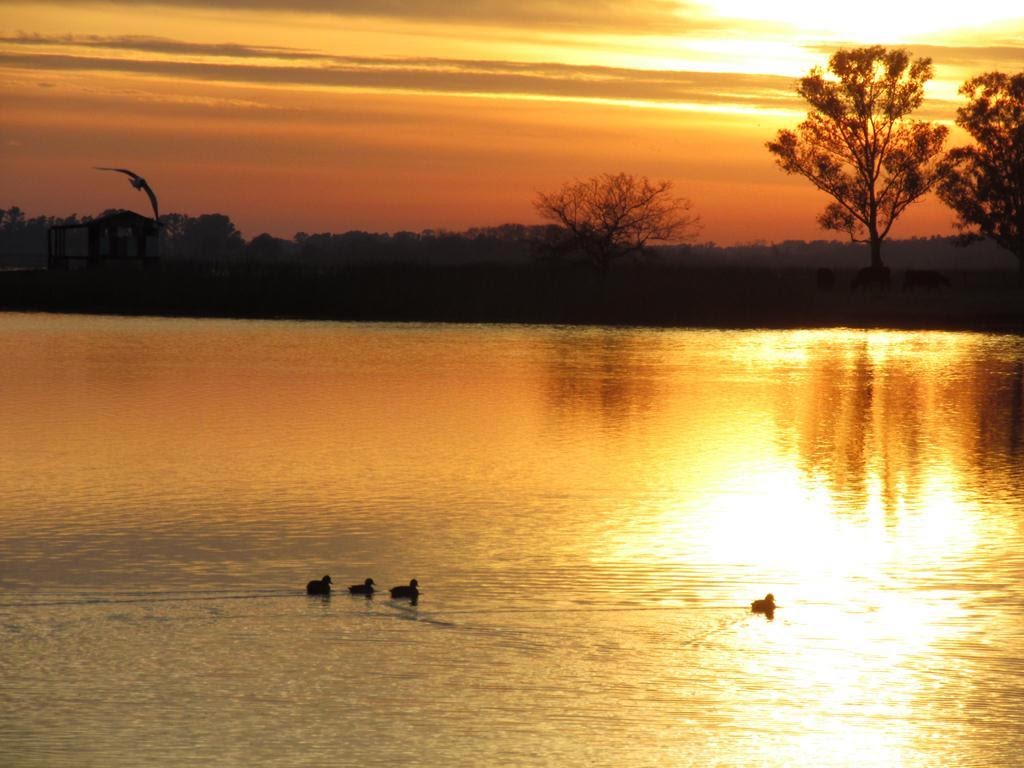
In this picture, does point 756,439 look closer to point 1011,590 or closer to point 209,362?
point 1011,590

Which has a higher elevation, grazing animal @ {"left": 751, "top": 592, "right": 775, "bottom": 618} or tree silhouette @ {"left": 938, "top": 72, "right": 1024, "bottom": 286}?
tree silhouette @ {"left": 938, "top": 72, "right": 1024, "bottom": 286}

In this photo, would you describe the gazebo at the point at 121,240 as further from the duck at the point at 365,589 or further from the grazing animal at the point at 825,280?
the duck at the point at 365,589

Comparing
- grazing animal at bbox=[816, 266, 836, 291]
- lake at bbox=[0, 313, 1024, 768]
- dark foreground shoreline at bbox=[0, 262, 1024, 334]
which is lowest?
lake at bbox=[0, 313, 1024, 768]

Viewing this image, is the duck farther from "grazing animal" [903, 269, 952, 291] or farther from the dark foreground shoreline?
"grazing animal" [903, 269, 952, 291]

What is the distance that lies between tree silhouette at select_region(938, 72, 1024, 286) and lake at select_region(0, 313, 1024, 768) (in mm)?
55270

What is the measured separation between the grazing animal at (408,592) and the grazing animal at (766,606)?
8.29 feet

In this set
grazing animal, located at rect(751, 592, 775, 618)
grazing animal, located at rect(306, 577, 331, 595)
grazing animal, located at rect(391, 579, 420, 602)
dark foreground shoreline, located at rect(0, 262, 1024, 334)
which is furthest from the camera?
dark foreground shoreline, located at rect(0, 262, 1024, 334)

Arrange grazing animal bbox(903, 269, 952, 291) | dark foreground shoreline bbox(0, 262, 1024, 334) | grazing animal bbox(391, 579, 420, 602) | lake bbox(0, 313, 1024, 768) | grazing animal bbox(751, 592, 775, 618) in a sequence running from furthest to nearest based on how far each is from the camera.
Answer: grazing animal bbox(903, 269, 952, 291), dark foreground shoreline bbox(0, 262, 1024, 334), grazing animal bbox(391, 579, 420, 602), grazing animal bbox(751, 592, 775, 618), lake bbox(0, 313, 1024, 768)

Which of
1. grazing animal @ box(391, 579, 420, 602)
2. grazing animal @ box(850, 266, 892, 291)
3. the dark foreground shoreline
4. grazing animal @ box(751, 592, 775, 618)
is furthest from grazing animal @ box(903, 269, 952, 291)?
grazing animal @ box(391, 579, 420, 602)

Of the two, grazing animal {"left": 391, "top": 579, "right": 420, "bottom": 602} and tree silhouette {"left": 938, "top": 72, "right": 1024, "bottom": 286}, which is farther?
tree silhouette {"left": 938, "top": 72, "right": 1024, "bottom": 286}

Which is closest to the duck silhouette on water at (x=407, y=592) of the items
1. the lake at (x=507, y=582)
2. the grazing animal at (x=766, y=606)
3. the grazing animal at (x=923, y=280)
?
the lake at (x=507, y=582)

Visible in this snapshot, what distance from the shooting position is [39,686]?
938cm

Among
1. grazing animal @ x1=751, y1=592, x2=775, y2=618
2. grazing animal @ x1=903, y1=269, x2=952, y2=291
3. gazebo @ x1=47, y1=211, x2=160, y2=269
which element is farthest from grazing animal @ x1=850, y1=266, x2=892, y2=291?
grazing animal @ x1=751, y1=592, x2=775, y2=618

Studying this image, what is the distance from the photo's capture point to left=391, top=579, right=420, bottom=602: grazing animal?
1166cm
